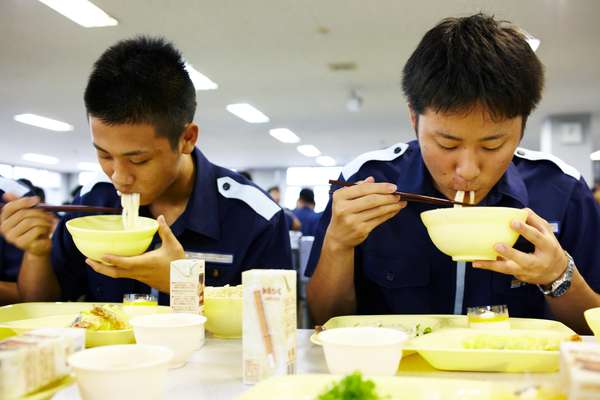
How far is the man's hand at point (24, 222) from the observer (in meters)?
1.70

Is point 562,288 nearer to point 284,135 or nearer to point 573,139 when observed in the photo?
point 573,139

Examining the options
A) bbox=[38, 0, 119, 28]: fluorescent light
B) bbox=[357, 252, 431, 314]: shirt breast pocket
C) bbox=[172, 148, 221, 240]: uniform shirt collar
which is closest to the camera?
bbox=[357, 252, 431, 314]: shirt breast pocket

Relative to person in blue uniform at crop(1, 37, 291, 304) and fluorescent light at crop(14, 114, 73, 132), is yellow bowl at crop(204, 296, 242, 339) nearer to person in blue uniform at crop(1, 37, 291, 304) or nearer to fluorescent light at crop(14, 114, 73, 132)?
person in blue uniform at crop(1, 37, 291, 304)

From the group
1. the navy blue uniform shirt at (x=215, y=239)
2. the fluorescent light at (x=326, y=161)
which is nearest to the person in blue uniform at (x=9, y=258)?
the navy blue uniform shirt at (x=215, y=239)

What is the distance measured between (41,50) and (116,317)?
5956 millimetres

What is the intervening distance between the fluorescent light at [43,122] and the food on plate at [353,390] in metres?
10.6

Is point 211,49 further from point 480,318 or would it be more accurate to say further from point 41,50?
point 480,318

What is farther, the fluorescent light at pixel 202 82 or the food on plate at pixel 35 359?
the fluorescent light at pixel 202 82

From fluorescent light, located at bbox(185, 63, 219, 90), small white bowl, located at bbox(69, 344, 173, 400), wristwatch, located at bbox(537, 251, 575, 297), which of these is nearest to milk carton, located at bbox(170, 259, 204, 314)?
small white bowl, located at bbox(69, 344, 173, 400)

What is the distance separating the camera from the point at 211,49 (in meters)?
6.33

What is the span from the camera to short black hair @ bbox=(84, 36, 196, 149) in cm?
178

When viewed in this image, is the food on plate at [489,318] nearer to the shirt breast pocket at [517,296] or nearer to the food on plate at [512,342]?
the food on plate at [512,342]

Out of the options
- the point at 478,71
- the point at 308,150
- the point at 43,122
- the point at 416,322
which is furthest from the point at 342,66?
the point at 308,150

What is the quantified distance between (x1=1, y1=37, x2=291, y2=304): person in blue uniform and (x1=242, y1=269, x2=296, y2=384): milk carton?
21.9 inches
